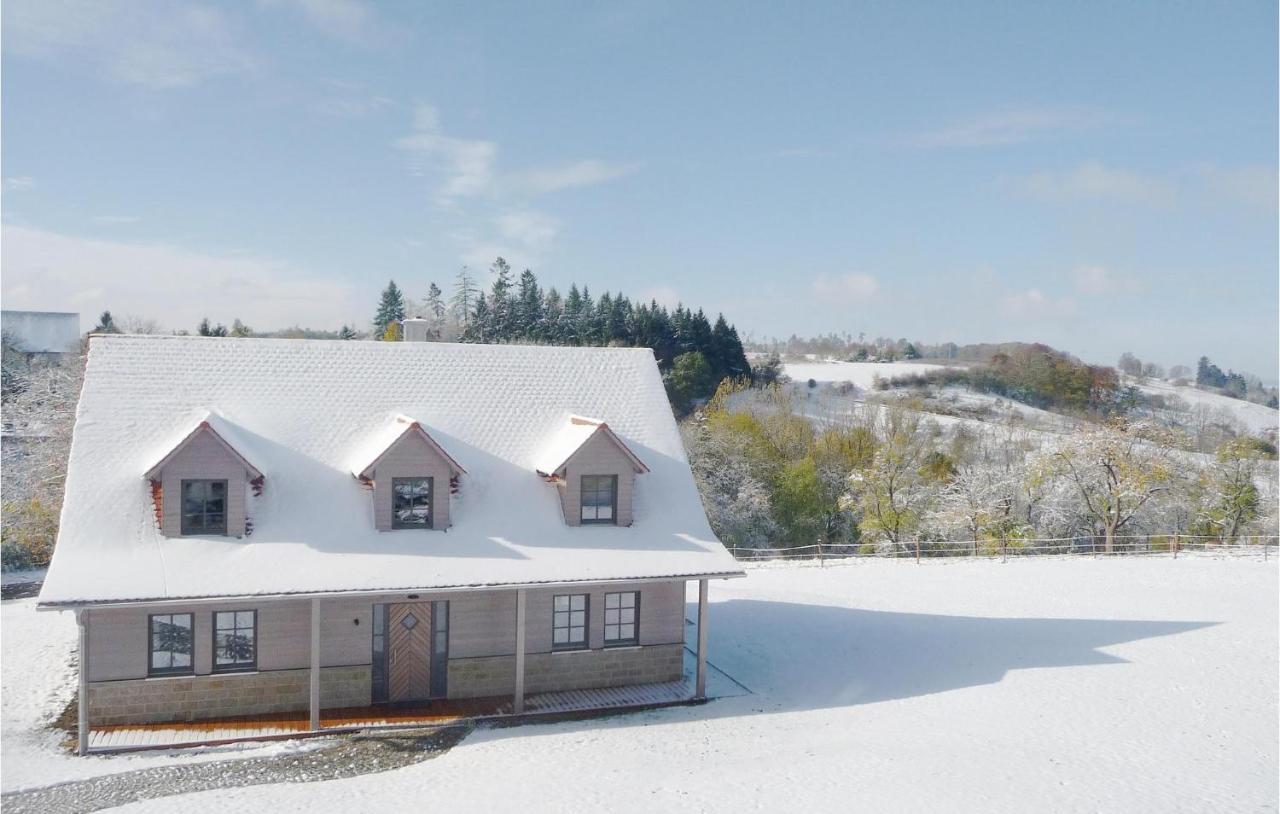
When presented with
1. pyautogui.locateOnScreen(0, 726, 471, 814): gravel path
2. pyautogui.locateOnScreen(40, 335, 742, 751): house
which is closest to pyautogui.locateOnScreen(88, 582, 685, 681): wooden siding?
pyautogui.locateOnScreen(40, 335, 742, 751): house

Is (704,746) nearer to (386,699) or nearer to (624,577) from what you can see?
(624,577)

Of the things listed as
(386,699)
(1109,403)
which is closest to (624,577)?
(386,699)

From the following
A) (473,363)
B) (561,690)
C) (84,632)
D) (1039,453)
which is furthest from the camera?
(1039,453)

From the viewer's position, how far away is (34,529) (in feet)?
111

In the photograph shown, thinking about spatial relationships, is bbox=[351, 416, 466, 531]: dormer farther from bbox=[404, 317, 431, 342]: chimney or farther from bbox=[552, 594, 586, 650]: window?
bbox=[404, 317, 431, 342]: chimney

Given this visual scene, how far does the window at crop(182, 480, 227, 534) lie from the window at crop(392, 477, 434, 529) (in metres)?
2.96

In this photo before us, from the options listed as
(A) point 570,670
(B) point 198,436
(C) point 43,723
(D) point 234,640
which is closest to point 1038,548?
(A) point 570,670

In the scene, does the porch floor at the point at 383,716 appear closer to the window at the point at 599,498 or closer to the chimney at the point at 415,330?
the window at the point at 599,498

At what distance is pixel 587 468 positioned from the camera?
17.4m

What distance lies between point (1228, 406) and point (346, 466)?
337 ft

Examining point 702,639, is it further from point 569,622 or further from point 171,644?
point 171,644

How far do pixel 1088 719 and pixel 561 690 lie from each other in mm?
10013

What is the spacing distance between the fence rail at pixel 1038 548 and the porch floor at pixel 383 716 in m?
19.9

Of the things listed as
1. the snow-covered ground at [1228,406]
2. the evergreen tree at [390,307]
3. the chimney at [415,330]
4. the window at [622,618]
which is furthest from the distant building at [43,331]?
the snow-covered ground at [1228,406]
